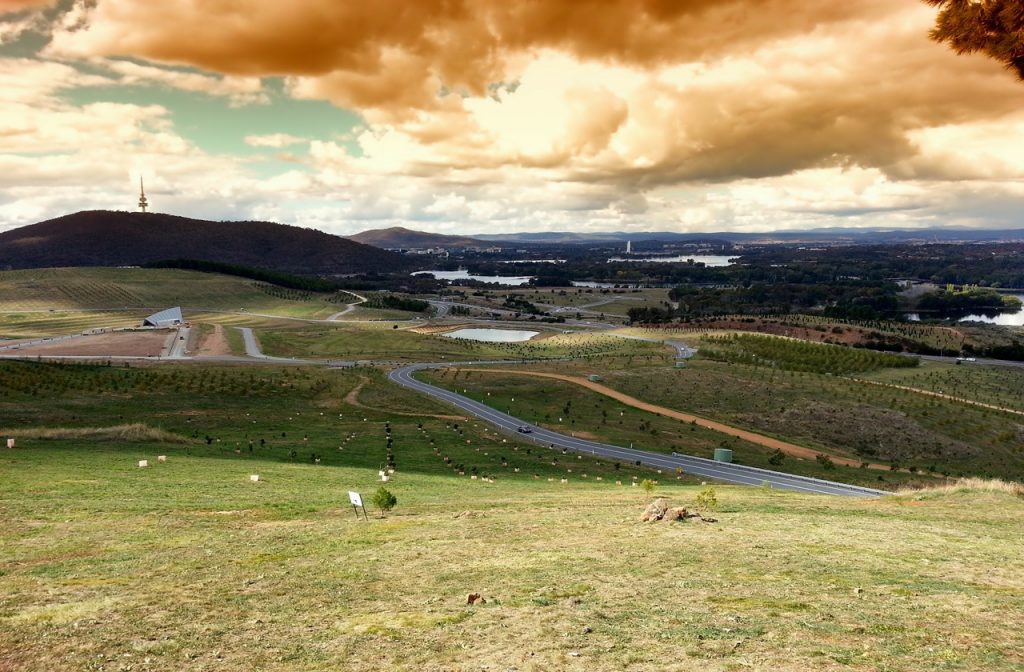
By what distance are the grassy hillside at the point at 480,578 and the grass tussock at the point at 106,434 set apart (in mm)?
8227

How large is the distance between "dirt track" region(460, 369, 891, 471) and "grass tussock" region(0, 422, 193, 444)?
6147 centimetres

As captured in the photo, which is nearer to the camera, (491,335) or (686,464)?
(686,464)

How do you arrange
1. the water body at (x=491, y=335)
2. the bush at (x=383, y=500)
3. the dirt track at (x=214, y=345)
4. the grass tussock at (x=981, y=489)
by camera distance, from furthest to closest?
the water body at (x=491, y=335) → the dirt track at (x=214, y=345) → the grass tussock at (x=981, y=489) → the bush at (x=383, y=500)

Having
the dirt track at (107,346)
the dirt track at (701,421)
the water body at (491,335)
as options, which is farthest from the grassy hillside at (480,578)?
the water body at (491,335)

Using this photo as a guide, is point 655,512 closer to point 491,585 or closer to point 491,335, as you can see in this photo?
point 491,585

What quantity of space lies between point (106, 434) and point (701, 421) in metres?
69.0

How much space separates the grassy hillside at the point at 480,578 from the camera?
12.0m

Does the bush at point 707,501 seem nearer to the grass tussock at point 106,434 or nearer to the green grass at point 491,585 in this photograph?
the green grass at point 491,585

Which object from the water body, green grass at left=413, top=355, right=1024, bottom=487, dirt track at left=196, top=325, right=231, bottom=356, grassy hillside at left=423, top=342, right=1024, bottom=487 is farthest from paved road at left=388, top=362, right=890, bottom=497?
the water body

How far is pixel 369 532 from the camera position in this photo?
22469mm

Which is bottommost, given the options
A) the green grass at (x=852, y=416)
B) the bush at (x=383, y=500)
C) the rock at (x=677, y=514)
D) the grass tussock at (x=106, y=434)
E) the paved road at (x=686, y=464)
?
the green grass at (x=852, y=416)

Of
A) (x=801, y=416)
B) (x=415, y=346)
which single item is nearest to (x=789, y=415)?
(x=801, y=416)

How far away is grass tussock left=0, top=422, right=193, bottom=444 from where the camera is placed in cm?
4244

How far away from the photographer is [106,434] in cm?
4453
